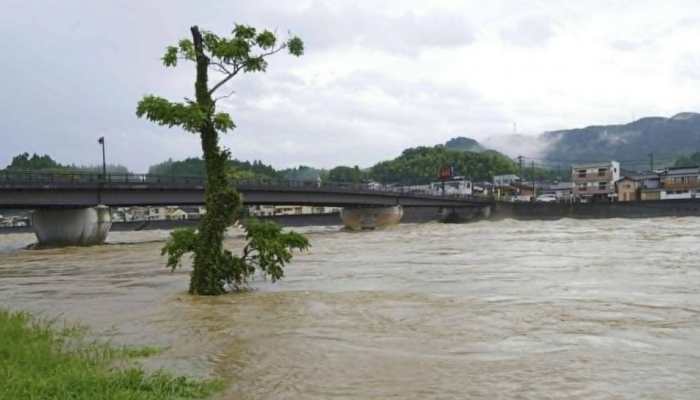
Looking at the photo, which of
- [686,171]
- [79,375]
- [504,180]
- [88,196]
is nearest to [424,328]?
[79,375]

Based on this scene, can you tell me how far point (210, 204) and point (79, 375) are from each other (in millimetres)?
9635

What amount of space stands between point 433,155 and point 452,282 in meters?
158

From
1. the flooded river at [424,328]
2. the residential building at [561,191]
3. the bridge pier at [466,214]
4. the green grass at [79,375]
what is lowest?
the bridge pier at [466,214]

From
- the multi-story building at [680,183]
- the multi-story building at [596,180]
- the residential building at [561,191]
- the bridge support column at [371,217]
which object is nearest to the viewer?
the bridge support column at [371,217]

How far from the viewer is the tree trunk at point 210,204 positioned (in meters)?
16.6

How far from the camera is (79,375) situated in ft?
24.0

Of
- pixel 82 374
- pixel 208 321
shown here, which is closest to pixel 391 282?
pixel 208 321

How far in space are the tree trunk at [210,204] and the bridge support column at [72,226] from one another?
4040 cm

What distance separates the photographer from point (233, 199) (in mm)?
16938

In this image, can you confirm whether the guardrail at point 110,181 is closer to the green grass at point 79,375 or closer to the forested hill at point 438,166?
the green grass at point 79,375

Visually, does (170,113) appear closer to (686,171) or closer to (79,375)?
(79,375)

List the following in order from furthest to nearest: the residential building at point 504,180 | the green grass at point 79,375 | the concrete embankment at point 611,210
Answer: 1. the residential building at point 504,180
2. the concrete embankment at point 611,210
3. the green grass at point 79,375

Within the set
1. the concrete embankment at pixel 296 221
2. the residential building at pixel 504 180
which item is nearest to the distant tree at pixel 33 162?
the concrete embankment at pixel 296 221

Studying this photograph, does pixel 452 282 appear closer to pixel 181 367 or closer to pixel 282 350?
pixel 282 350
